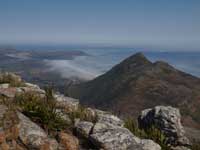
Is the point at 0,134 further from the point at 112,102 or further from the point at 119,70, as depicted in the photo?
the point at 119,70

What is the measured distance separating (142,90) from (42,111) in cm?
7442

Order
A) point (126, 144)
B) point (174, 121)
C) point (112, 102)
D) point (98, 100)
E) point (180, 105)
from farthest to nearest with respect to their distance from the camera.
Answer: point (98, 100) < point (112, 102) < point (180, 105) < point (174, 121) < point (126, 144)

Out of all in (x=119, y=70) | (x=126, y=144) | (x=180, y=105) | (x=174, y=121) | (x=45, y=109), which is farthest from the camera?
(x=119, y=70)

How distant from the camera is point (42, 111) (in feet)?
39.1

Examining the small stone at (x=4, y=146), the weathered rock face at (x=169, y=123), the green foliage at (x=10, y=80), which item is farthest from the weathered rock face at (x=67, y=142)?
the green foliage at (x=10, y=80)

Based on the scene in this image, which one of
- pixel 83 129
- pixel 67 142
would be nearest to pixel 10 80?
pixel 83 129

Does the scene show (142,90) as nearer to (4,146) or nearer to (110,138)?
(110,138)

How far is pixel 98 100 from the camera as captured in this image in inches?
3462

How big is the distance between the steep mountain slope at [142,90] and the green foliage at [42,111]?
53603 millimetres

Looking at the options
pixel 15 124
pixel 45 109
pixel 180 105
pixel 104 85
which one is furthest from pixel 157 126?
pixel 104 85

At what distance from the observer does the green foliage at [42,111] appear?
11352mm

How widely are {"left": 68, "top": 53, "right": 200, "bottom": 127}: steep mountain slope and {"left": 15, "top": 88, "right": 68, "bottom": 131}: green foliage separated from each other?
2110 inches

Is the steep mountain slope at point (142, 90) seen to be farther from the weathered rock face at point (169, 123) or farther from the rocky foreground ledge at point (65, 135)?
the rocky foreground ledge at point (65, 135)

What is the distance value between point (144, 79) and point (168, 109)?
7629 cm
